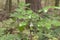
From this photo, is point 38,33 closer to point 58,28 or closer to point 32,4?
point 58,28

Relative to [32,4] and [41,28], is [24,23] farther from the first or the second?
[32,4]

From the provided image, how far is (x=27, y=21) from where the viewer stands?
2398 mm

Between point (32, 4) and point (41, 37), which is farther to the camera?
point (32, 4)

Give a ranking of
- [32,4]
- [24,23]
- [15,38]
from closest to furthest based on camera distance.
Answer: [24,23] < [15,38] < [32,4]

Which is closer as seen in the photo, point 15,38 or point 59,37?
point 15,38

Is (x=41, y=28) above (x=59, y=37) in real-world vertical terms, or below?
above

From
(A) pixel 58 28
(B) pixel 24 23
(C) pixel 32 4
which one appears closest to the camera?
(B) pixel 24 23

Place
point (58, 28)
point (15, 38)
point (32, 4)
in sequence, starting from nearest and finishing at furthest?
1. point (15, 38)
2. point (58, 28)
3. point (32, 4)

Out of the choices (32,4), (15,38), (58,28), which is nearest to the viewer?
(15,38)

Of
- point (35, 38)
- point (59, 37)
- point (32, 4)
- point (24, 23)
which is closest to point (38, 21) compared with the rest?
point (24, 23)

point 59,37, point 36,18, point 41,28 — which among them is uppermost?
point 36,18

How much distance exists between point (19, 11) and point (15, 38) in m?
0.42

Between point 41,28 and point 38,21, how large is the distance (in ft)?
0.47

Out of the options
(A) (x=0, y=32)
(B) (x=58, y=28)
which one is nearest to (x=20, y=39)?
(A) (x=0, y=32)
